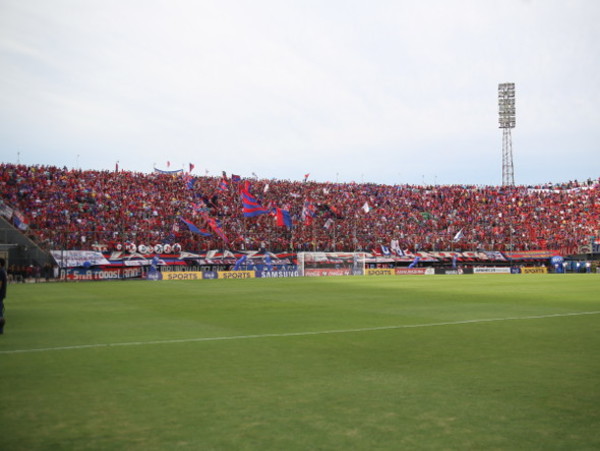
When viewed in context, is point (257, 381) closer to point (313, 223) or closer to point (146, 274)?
point (146, 274)

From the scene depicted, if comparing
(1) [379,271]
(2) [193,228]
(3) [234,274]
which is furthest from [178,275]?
(1) [379,271]

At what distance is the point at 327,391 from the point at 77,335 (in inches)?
362

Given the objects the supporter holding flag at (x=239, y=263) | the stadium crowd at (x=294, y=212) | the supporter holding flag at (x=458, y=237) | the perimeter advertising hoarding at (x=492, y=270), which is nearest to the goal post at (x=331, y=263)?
the stadium crowd at (x=294, y=212)

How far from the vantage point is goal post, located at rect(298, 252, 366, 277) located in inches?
2712

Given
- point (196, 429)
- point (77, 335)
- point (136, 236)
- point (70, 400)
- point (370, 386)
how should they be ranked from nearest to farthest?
1. point (196, 429)
2. point (70, 400)
3. point (370, 386)
4. point (77, 335)
5. point (136, 236)

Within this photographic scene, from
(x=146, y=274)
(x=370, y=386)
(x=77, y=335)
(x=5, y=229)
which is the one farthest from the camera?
(x=146, y=274)

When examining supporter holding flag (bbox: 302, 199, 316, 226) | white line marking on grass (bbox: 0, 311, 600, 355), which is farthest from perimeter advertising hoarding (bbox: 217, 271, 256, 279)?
white line marking on grass (bbox: 0, 311, 600, 355)

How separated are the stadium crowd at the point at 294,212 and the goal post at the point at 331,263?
2.06m

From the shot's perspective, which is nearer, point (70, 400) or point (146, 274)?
point (70, 400)

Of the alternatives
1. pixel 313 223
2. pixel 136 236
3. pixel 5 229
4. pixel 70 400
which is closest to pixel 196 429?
pixel 70 400

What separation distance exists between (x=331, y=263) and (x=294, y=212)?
11940mm

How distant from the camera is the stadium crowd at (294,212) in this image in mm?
64312

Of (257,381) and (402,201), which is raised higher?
(402,201)

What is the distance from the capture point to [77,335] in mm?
15531
